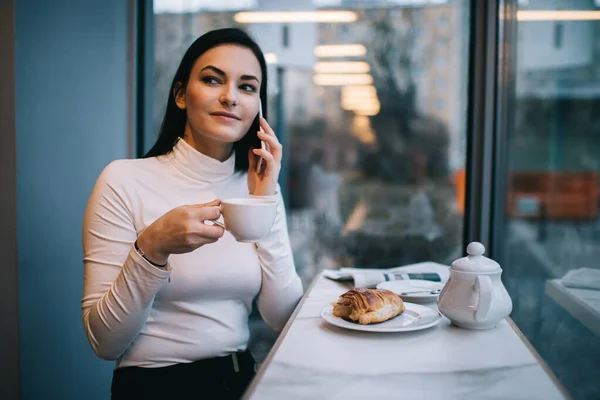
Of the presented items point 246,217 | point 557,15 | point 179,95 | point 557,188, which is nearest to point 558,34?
point 557,15

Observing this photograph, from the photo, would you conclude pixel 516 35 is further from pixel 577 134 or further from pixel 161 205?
pixel 161 205

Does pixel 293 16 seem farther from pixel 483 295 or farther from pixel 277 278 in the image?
pixel 483 295

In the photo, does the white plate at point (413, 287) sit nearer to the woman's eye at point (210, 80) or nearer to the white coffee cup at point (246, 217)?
the white coffee cup at point (246, 217)

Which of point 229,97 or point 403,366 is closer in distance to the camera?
point 403,366

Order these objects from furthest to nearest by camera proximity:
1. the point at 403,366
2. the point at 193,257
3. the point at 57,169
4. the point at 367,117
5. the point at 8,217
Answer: the point at 367,117 → the point at 57,169 → the point at 8,217 → the point at 193,257 → the point at 403,366

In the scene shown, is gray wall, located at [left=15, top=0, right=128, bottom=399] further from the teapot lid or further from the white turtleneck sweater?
the teapot lid

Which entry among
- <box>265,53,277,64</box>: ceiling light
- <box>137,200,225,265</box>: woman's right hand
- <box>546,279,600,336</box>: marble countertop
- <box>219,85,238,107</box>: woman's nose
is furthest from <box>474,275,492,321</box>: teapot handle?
<box>265,53,277,64</box>: ceiling light

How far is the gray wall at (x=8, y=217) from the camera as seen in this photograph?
165 centimetres

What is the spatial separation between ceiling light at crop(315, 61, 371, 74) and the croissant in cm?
145

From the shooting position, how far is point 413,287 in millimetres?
1494

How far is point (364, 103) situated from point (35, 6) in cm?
132

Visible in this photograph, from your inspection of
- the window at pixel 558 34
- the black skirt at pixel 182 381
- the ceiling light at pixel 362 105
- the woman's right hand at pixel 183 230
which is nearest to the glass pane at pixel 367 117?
the ceiling light at pixel 362 105

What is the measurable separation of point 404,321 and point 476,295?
6.3 inches

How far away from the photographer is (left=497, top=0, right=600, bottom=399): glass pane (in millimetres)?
1463
